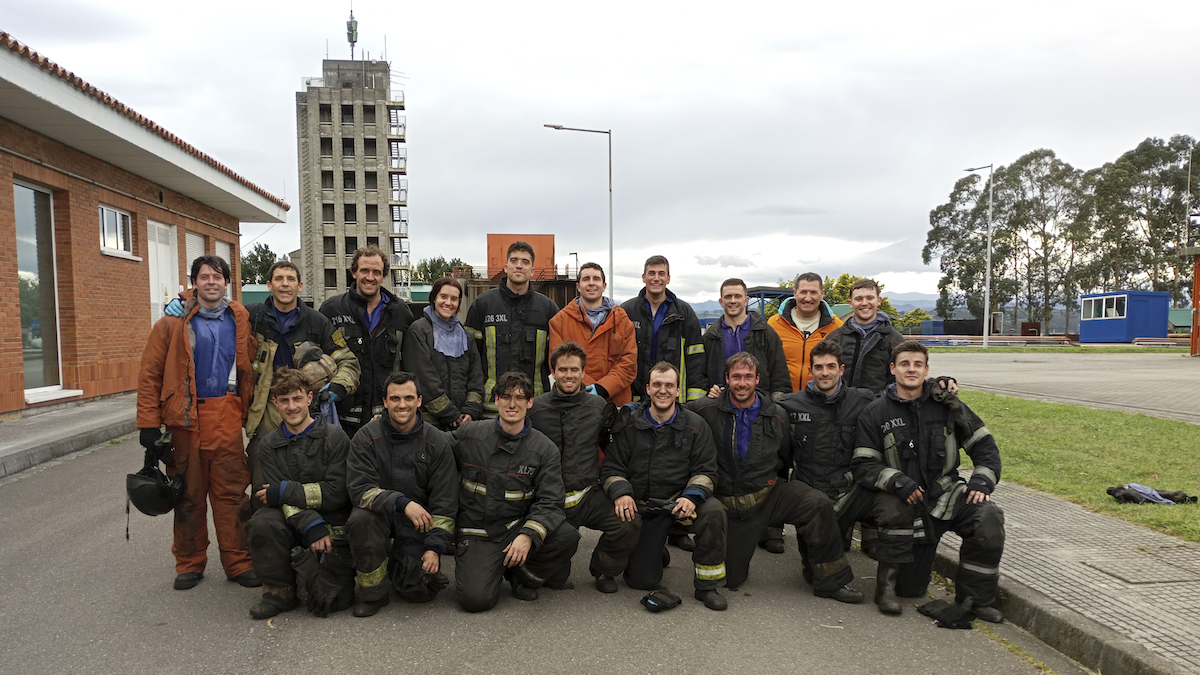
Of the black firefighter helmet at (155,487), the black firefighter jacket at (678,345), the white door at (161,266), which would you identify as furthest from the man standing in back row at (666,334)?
the white door at (161,266)

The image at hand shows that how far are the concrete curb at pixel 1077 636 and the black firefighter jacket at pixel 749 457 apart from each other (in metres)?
1.49

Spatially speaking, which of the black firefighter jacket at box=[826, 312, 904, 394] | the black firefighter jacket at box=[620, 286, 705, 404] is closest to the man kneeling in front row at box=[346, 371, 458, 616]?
the black firefighter jacket at box=[620, 286, 705, 404]

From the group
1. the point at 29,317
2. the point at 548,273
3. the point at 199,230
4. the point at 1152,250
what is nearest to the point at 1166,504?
the point at 29,317

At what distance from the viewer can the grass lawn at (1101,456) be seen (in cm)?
553

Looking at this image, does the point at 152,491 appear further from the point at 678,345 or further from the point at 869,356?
the point at 869,356

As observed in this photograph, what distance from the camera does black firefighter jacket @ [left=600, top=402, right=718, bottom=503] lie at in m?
4.62

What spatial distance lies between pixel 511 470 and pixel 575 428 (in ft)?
1.85

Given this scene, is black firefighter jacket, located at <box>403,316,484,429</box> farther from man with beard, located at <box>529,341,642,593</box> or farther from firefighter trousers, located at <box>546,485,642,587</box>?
firefighter trousers, located at <box>546,485,642,587</box>

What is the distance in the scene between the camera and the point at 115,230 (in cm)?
1439

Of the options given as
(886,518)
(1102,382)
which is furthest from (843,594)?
(1102,382)

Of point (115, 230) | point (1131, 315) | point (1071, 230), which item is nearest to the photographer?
point (115, 230)

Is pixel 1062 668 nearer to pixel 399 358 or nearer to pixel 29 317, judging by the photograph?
pixel 399 358

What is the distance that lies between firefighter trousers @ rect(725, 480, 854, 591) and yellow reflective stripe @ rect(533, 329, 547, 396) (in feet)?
6.30

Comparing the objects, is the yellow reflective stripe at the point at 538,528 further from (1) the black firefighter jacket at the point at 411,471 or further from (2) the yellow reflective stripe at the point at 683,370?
(2) the yellow reflective stripe at the point at 683,370
